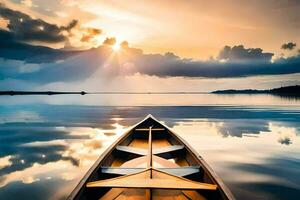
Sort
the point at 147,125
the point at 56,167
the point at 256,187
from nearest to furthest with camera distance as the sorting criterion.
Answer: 1. the point at 256,187
2. the point at 56,167
3. the point at 147,125

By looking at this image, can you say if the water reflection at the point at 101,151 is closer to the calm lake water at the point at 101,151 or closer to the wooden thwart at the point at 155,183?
the calm lake water at the point at 101,151

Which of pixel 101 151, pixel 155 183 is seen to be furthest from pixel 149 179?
pixel 101 151

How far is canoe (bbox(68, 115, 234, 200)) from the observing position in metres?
5.20

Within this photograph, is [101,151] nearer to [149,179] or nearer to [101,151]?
[101,151]

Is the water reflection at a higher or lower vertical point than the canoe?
lower

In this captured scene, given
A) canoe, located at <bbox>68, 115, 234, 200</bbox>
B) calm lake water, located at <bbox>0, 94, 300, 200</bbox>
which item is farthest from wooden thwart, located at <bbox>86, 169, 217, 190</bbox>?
calm lake water, located at <bbox>0, 94, 300, 200</bbox>

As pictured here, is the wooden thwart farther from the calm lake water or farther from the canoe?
the calm lake water

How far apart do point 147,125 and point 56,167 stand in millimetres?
5807

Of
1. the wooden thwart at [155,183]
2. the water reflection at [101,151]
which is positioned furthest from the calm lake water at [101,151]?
the wooden thwart at [155,183]

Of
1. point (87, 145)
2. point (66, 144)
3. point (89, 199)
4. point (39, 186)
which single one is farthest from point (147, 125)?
point (89, 199)

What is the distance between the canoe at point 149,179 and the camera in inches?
205

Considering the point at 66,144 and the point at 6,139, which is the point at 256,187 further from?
the point at 6,139

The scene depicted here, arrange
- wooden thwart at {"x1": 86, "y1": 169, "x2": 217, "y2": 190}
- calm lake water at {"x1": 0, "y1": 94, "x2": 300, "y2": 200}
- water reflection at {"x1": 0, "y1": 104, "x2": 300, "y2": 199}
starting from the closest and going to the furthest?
wooden thwart at {"x1": 86, "y1": 169, "x2": 217, "y2": 190}, calm lake water at {"x1": 0, "y1": 94, "x2": 300, "y2": 200}, water reflection at {"x1": 0, "y1": 104, "x2": 300, "y2": 199}

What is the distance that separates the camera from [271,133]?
1986 centimetres
